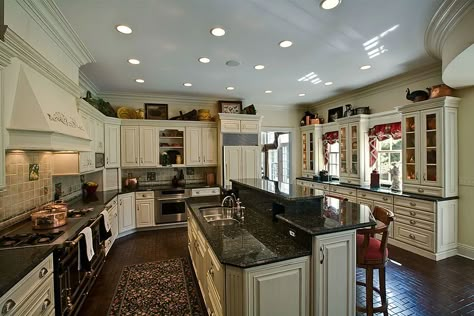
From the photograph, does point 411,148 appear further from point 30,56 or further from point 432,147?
point 30,56

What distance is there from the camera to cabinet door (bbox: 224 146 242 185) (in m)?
5.30

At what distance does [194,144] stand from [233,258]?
4119 mm

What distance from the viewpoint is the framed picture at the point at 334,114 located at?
18.2ft

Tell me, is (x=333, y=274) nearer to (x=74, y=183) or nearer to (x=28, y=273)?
(x=28, y=273)

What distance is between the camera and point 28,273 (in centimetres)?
143

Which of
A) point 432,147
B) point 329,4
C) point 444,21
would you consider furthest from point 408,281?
point 329,4

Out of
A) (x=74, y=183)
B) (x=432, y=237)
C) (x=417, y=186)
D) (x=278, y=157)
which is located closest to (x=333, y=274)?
(x=432, y=237)

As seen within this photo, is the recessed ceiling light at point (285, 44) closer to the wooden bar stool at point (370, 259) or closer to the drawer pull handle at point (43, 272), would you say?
the wooden bar stool at point (370, 259)

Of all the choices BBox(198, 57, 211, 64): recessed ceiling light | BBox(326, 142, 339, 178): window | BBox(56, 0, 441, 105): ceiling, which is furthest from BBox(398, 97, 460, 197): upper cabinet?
BBox(198, 57, 211, 64): recessed ceiling light

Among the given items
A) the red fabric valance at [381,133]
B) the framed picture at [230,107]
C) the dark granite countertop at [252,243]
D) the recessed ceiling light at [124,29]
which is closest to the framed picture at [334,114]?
the red fabric valance at [381,133]

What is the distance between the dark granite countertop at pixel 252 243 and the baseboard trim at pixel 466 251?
335 centimetres

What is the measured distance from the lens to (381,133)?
455cm

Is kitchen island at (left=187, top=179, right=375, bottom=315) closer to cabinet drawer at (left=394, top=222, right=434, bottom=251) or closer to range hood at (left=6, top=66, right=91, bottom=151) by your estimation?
range hood at (left=6, top=66, right=91, bottom=151)

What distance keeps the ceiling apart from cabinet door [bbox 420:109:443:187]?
0.86 meters
